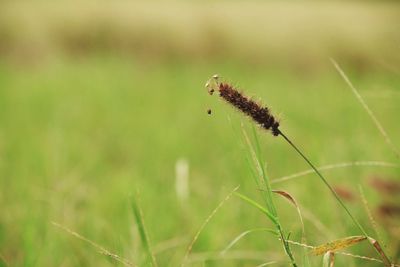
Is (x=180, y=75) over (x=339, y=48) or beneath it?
beneath

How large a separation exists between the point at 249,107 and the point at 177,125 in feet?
6.94

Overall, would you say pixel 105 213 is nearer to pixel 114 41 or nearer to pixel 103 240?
pixel 103 240

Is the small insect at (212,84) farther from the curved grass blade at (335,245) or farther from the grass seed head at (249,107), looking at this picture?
the curved grass blade at (335,245)

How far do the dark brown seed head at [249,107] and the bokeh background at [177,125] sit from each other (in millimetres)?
25

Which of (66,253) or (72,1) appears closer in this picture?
(66,253)

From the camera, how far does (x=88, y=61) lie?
5.16 m

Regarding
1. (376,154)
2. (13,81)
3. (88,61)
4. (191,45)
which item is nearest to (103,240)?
(376,154)

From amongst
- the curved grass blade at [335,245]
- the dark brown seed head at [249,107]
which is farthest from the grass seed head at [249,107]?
the curved grass blade at [335,245]

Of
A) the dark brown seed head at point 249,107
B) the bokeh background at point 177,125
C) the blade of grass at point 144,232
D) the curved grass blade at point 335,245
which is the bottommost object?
the bokeh background at point 177,125

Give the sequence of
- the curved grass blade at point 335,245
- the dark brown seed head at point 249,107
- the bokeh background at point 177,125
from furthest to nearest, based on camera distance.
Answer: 1. the bokeh background at point 177,125
2. the curved grass blade at point 335,245
3. the dark brown seed head at point 249,107

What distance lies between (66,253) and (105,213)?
28 cm

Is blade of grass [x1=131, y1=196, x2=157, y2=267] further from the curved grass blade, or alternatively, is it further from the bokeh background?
the curved grass blade

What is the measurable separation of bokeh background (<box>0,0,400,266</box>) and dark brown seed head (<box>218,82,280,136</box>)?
0.02 m

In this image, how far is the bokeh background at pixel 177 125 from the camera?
1.25 m
